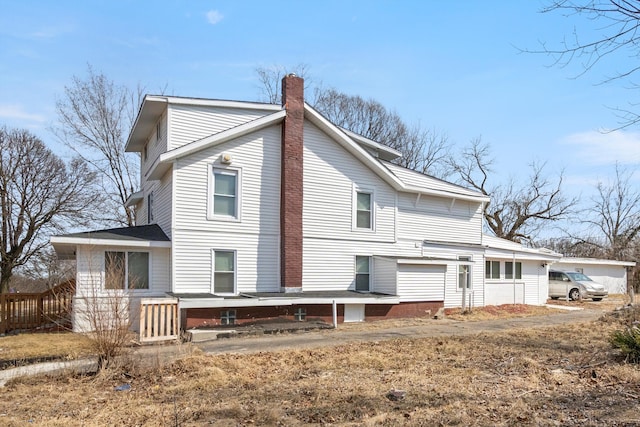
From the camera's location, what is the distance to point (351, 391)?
788 cm

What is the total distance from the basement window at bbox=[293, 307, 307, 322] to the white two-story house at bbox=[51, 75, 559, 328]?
0.04 m

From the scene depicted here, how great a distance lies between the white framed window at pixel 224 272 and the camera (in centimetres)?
1642

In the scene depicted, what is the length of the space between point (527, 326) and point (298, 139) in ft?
33.8

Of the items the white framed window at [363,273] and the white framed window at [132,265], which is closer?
the white framed window at [132,265]

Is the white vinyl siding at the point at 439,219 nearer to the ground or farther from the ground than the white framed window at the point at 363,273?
farther from the ground

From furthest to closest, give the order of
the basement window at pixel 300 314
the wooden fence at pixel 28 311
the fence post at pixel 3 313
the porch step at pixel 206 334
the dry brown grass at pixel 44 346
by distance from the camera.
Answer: the wooden fence at pixel 28 311 < the fence post at pixel 3 313 < the basement window at pixel 300 314 < the porch step at pixel 206 334 < the dry brown grass at pixel 44 346

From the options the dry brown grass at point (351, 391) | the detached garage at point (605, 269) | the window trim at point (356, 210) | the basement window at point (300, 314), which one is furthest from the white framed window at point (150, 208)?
the detached garage at point (605, 269)

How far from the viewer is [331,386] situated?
8.22 m

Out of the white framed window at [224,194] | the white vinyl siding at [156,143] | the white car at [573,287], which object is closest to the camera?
the white framed window at [224,194]

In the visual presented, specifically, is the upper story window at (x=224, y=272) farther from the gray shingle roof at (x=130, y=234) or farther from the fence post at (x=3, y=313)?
the fence post at (x=3, y=313)

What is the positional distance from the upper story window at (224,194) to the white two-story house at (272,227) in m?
0.03

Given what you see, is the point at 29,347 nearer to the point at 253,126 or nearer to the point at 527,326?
the point at 253,126

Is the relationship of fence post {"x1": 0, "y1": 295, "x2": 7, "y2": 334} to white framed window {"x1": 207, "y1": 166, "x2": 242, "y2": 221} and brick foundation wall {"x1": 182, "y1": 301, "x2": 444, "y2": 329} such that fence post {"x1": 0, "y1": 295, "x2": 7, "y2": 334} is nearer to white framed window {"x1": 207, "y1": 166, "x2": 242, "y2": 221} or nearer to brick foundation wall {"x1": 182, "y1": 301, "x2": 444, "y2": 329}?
brick foundation wall {"x1": 182, "y1": 301, "x2": 444, "y2": 329}

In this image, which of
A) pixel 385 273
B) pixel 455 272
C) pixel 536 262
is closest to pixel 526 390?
pixel 385 273
